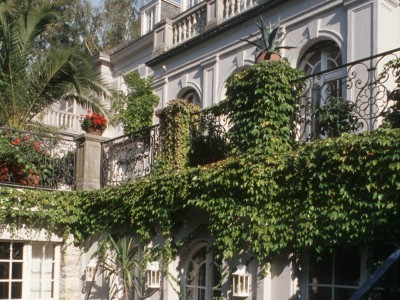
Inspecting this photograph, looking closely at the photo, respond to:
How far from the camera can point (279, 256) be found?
8.38m

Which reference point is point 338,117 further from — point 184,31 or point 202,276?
point 184,31

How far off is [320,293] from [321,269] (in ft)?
1.06

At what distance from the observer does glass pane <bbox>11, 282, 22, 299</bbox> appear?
1196 cm

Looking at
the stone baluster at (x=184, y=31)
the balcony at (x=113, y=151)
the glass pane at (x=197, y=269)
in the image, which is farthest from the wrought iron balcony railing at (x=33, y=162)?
the stone baluster at (x=184, y=31)

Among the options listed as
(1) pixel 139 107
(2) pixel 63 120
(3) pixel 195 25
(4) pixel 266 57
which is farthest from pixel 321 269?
(2) pixel 63 120

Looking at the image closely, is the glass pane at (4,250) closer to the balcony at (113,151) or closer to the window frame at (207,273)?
the balcony at (113,151)

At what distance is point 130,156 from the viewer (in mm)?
12547

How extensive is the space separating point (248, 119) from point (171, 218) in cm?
239

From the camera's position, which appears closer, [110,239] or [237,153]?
[237,153]

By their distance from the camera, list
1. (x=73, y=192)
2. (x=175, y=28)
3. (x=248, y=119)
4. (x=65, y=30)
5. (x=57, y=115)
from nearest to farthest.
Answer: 1. (x=248, y=119)
2. (x=73, y=192)
3. (x=175, y=28)
4. (x=57, y=115)
5. (x=65, y=30)

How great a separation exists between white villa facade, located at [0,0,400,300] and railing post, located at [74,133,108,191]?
1334 mm

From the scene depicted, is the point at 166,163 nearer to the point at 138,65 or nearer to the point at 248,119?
the point at 248,119

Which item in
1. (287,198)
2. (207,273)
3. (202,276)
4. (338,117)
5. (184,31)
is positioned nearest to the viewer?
(287,198)

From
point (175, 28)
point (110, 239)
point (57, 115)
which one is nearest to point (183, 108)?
point (110, 239)
